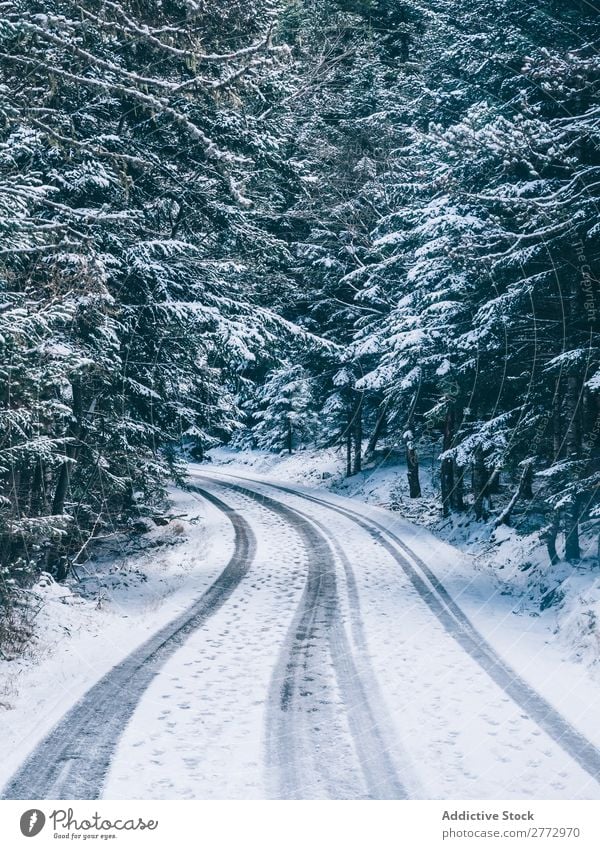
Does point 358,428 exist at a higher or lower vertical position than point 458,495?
higher

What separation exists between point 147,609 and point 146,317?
19.1 ft

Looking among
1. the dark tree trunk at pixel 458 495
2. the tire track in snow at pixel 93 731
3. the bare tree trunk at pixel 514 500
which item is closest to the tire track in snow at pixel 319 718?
the tire track in snow at pixel 93 731

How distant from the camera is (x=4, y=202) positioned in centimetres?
631

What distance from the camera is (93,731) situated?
523 centimetres

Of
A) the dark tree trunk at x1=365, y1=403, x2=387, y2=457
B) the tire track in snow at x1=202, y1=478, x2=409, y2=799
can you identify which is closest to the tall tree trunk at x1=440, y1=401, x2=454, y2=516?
the dark tree trunk at x1=365, y1=403, x2=387, y2=457

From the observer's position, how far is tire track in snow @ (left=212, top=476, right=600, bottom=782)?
188 inches

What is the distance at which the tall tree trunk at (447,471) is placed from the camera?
699 inches

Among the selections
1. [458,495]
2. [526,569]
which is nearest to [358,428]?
[458,495]

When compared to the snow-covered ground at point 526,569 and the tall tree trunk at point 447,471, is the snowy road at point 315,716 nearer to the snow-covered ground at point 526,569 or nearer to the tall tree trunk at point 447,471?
the snow-covered ground at point 526,569

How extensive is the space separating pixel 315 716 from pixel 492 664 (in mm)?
2581

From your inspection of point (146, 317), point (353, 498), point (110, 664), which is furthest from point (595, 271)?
point (353, 498)

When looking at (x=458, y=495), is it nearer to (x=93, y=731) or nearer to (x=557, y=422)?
(x=557, y=422)

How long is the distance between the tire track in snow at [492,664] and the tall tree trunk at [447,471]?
4.40 meters

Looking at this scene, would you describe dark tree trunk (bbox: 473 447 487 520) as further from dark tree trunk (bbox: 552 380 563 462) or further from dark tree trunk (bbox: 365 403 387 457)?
dark tree trunk (bbox: 365 403 387 457)
